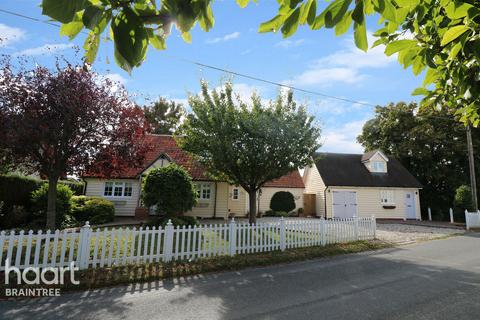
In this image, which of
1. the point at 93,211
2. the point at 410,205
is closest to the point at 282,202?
the point at 410,205

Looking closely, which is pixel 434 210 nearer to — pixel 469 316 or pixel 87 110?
pixel 469 316

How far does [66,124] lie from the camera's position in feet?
30.5

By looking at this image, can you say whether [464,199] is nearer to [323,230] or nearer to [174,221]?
[323,230]

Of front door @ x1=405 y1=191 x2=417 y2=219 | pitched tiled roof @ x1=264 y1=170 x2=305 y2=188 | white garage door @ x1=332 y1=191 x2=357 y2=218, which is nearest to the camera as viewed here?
white garage door @ x1=332 y1=191 x2=357 y2=218

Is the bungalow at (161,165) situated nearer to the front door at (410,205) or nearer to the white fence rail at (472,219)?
the white fence rail at (472,219)

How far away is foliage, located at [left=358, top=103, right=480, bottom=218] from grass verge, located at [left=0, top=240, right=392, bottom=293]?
2320 cm

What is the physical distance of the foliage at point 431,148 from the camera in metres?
28.1

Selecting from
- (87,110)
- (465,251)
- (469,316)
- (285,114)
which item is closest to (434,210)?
(465,251)

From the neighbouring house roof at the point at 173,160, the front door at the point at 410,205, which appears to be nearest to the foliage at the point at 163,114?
the neighbouring house roof at the point at 173,160

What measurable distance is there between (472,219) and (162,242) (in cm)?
1916

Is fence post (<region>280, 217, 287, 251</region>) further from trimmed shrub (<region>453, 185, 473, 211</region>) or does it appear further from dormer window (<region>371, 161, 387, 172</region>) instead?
dormer window (<region>371, 161, 387, 172</region>)

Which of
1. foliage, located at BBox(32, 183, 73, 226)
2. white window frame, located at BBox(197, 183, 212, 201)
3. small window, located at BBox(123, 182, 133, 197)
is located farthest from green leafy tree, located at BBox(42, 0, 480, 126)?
small window, located at BBox(123, 182, 133, 197)

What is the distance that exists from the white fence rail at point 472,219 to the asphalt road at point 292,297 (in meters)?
12.4

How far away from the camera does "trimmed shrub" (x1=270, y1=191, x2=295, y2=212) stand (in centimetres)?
2512
